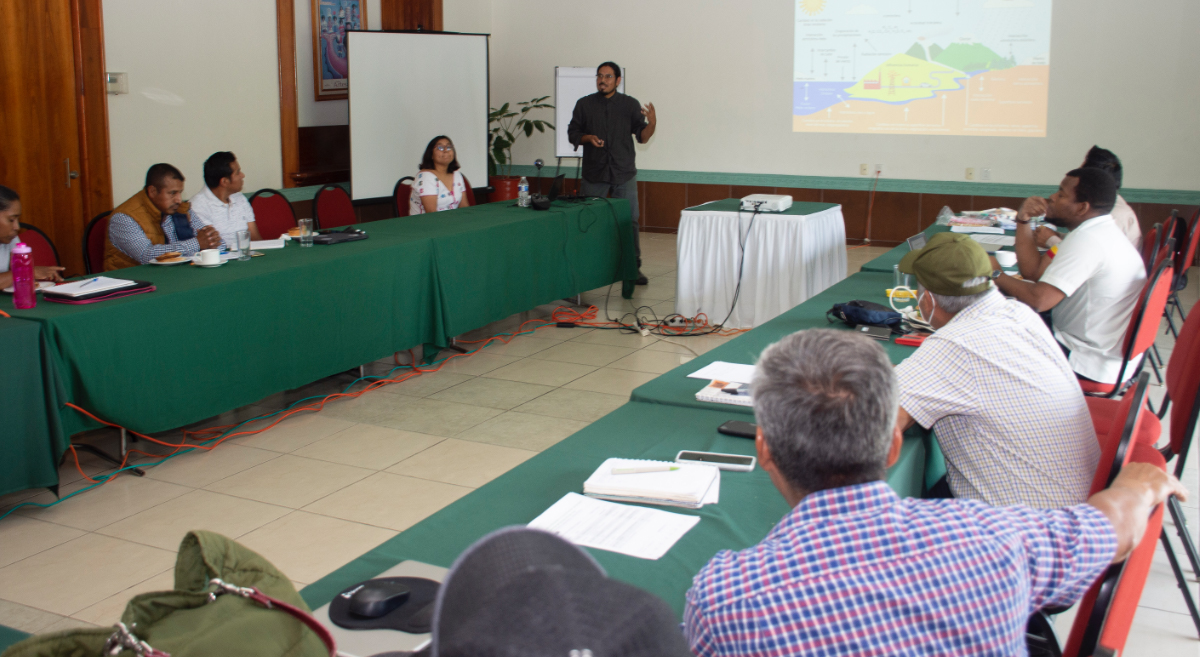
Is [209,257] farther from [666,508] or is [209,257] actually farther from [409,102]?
[409,102]

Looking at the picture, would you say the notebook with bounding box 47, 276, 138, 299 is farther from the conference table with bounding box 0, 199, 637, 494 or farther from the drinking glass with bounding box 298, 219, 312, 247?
the drinking glass with bounding box 298, 219, 312, 247

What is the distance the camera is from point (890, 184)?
8148 mm

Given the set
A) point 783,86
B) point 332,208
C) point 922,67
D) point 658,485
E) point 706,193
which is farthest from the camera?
point 706,193

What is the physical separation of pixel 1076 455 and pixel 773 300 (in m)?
3.42

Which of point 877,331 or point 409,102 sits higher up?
point 409,102

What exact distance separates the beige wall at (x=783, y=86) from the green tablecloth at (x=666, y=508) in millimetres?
6405

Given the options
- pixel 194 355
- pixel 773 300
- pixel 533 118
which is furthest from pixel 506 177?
pixel 194 355

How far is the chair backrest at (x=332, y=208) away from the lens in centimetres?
595

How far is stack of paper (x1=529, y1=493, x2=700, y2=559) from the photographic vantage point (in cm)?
148

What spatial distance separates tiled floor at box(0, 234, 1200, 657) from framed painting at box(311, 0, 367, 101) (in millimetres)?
3442

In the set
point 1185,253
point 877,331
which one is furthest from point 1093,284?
point 1185,253

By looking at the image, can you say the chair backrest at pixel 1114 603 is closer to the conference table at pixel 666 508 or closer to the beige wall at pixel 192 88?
the conference table at pixel 666 508

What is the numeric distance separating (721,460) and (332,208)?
4837mm

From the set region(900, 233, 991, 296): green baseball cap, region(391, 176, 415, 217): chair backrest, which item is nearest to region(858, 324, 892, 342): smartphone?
region(900, 233, 991, 296): green baseball cap
